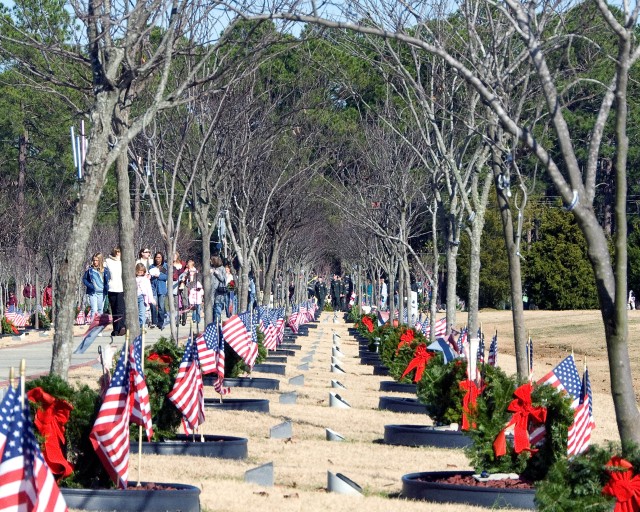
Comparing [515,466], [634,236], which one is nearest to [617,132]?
[515,466]

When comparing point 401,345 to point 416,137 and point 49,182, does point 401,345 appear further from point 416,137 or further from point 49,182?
point 49,182

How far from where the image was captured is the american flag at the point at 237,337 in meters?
16.9

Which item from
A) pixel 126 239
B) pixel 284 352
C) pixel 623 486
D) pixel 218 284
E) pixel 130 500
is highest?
pixel 126 239

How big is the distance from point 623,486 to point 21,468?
3.03 metres

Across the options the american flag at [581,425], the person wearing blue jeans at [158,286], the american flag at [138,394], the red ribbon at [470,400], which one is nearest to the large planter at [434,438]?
the red ribbon at [470,400]

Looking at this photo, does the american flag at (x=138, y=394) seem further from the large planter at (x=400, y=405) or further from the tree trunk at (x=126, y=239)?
the large planter at (x=400, y=405)

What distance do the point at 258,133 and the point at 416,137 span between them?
321 cm

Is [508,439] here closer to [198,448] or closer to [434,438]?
[434,438]

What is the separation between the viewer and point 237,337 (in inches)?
671

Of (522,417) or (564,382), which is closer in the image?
(522,417)

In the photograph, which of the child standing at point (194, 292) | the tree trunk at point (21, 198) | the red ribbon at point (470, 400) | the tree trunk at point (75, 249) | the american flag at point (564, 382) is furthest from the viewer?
the tree trunk at point (21, 198)

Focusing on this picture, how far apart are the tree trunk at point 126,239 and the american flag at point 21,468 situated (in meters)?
7.61

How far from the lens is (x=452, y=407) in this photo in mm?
12883

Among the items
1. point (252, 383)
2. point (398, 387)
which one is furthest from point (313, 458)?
point (398, 387)
